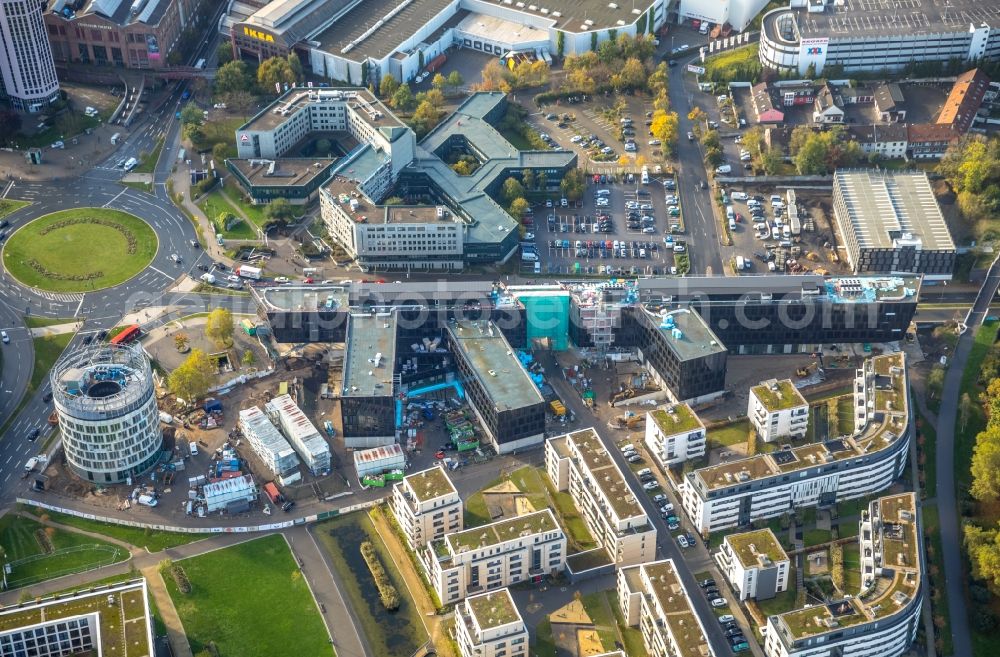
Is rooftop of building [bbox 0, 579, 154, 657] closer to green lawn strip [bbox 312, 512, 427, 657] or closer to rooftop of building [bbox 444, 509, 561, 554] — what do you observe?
green lawn strip [bbox 312, 512, 427, 657]

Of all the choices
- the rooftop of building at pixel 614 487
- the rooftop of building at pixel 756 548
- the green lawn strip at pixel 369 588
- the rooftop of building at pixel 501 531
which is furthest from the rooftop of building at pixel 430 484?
the rooftop of building at pixel 756 548

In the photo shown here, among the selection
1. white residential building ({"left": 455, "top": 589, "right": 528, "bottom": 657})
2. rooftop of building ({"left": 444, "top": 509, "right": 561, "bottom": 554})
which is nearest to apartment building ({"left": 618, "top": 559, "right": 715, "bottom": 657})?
rooftop of building ({"left": 444, "top": 509, "right": 561, "bottom": 554})

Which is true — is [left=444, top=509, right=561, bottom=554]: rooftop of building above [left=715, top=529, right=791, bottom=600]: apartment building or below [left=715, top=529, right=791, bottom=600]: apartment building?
above

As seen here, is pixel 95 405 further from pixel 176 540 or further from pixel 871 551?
pixel 871 551

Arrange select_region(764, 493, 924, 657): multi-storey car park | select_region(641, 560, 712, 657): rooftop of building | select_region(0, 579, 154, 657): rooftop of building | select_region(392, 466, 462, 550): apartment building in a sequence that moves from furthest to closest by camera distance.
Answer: select_region(392, 466, 462, 550): apartment building → select_region(764, 493, 924, 657): multi-storey car park → select_region(641, 560, 712, 657): rooftop of building → select_region(0, 579, 154, 657): rooftop of building

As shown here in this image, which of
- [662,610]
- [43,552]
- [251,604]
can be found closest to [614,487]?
[662,610]

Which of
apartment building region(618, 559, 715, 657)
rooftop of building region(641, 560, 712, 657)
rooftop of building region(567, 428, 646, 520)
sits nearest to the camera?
rooftop of building region(641, 560, 712, 657)
